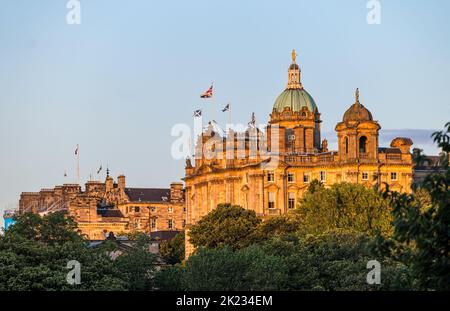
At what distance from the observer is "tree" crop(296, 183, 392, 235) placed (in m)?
153

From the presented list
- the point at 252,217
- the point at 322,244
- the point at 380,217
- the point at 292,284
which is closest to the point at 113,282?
the point at 292,284

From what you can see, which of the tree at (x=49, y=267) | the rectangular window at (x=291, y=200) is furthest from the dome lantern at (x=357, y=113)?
the tree at (x=49, y=267)

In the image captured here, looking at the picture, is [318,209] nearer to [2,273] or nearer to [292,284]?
[292,284]

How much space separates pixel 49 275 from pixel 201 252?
22.6 m

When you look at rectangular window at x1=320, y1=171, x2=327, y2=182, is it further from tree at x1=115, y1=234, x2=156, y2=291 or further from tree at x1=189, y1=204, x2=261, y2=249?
tree at x1=115, y1=234, x2=156, y2=291

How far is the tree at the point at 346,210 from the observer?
15288cm

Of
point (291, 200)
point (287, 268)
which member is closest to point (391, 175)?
point (291, 200)

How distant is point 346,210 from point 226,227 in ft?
80.6

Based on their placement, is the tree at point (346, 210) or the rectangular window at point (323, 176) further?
the rectangular window at point (323, 176)

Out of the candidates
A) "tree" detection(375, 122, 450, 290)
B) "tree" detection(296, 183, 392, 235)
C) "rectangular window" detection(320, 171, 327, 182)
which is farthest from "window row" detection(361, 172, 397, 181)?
"tree" detection(375, 122, 450, 290)

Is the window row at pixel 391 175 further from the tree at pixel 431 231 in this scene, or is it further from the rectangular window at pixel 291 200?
the tree at pixel 431 231

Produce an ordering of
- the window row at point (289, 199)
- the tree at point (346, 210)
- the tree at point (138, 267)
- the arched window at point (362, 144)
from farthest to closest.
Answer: the window row at point (289, 199) < the arched window at point (362, 144) < the tree at point (346, 210) < the tree at point (138, 267)

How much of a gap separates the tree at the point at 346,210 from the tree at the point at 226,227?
1359cm
